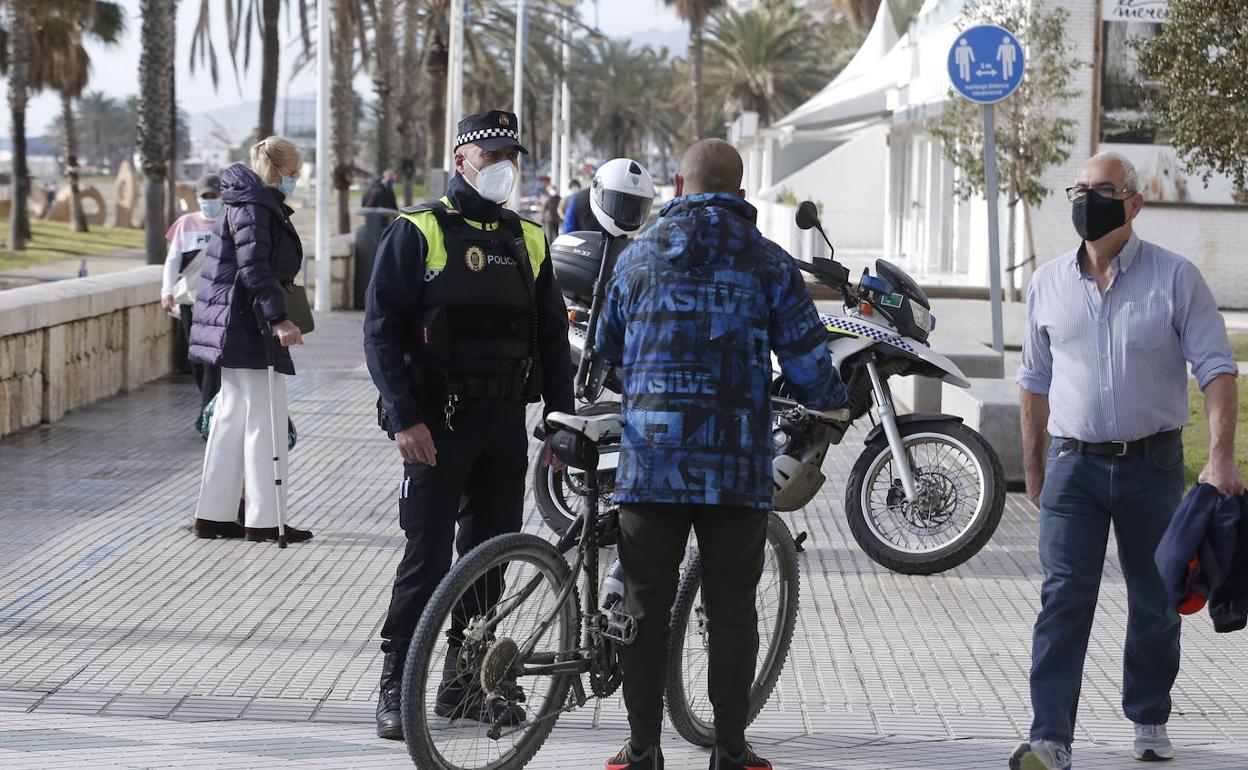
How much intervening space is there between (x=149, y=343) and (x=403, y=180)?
88.3ft

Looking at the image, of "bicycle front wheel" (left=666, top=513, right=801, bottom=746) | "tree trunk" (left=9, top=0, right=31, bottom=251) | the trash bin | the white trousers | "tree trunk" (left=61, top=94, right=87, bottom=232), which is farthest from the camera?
"tree trunk" (left=61, top=94, right=87, bottom=232)

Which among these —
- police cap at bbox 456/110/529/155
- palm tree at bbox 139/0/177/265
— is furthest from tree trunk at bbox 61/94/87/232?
police cap at bbox 456/110/529/155

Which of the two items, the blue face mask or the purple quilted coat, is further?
the blue face mask

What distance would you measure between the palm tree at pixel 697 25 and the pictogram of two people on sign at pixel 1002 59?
52421 millimetres

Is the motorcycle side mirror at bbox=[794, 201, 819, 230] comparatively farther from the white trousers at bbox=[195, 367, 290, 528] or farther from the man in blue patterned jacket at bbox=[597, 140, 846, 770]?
the man in blue patterned jacket at bbox=[597, 140, 846, 770]

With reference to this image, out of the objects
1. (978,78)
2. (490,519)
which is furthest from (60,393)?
(490,519)

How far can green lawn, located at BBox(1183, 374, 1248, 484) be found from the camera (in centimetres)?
1079

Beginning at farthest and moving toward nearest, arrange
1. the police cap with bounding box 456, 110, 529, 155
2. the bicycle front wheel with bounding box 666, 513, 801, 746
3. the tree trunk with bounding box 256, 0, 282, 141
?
the tree trunk with bounding box 256, 0, 282, 141, the police cap with bounding box 456, 110, 529, 155, the bicycle front wheel with bounding box 666, 513, 801, 746

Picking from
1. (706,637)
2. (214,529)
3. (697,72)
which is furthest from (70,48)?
(706,637)

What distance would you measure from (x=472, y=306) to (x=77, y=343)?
8.13 m

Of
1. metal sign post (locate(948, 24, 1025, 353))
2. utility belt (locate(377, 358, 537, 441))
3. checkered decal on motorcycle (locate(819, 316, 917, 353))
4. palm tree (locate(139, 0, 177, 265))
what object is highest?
palm tree (locate(139, 0, 177, 265))

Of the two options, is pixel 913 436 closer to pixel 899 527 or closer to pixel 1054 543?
pixel 899 527

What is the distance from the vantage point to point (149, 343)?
14297 millimetres

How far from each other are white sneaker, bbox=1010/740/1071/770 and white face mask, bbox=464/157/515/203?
2111 millimetres
